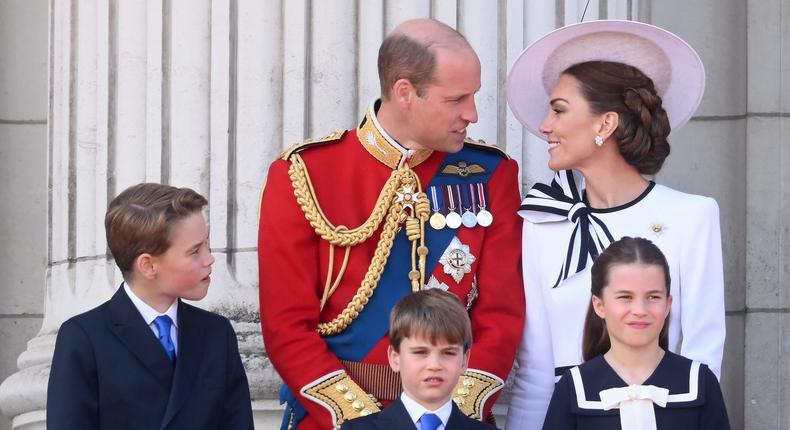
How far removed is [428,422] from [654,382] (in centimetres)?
63

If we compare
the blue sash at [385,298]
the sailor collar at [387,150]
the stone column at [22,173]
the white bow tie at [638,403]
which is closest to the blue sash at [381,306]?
the blue sash at [385,298]

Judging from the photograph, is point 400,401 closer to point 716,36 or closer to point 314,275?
point 314,275

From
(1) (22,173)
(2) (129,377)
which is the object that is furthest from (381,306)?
(1) (22,173)

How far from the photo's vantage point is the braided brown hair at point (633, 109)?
520 cm

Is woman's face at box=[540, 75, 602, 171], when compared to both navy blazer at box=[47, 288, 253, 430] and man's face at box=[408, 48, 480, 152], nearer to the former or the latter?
man's face at box=[408, 48, 480, 152]

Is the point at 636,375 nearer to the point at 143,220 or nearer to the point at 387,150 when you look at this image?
the point at 387,150

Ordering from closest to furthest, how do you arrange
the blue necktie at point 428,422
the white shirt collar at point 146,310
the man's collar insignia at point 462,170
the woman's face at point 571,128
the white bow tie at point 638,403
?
the blue necktie at point 428,422 < the white bow tie at point 638,403 < the white shirt collar at point 146,310 < the woman's face at point 571,128 < the man's collar insignia at point 462,170

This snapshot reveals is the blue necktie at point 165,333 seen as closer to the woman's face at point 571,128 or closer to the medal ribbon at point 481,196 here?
the medal ribbon at point 481,196

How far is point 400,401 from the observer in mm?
4590

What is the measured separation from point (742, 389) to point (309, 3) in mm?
2240

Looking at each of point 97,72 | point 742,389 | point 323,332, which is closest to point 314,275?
point 323,332

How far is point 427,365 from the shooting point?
178 inches

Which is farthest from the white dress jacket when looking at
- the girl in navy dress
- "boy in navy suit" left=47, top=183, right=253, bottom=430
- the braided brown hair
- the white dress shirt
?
the white dress shirt

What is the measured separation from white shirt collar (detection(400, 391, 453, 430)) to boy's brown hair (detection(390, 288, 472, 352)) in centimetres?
14
